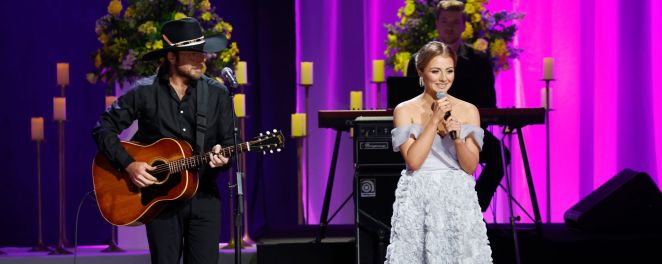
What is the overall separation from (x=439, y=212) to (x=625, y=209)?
233cm

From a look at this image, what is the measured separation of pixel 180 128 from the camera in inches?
160

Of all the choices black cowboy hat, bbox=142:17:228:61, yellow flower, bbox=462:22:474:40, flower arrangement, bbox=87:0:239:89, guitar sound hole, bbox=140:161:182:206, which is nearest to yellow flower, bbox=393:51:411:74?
yellow flower, bbox=462:22:474:40

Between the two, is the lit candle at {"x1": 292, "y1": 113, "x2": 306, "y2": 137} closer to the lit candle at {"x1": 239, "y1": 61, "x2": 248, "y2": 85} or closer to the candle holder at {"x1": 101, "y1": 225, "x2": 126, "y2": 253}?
the lit candle at {"x1": 239, "y1": 61, "x2": 248, "y2": 85}

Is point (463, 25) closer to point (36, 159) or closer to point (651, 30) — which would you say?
point (651, 30)

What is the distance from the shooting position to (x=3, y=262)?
578 centimetres

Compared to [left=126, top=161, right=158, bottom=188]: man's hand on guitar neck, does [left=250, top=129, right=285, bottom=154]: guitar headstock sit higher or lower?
higher

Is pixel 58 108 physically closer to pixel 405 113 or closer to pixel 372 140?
pixel 372 140

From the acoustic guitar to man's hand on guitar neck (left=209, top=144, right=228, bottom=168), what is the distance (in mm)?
24

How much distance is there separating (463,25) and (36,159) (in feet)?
Result: 11.1

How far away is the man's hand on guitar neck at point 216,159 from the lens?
13.0 feet

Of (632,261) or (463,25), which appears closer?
(632,261)

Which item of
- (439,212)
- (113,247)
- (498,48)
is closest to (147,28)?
(113,247)

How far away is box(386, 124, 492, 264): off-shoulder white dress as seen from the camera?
3375 mm

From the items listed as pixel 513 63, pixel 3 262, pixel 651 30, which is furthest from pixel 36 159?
pixel 651 30
